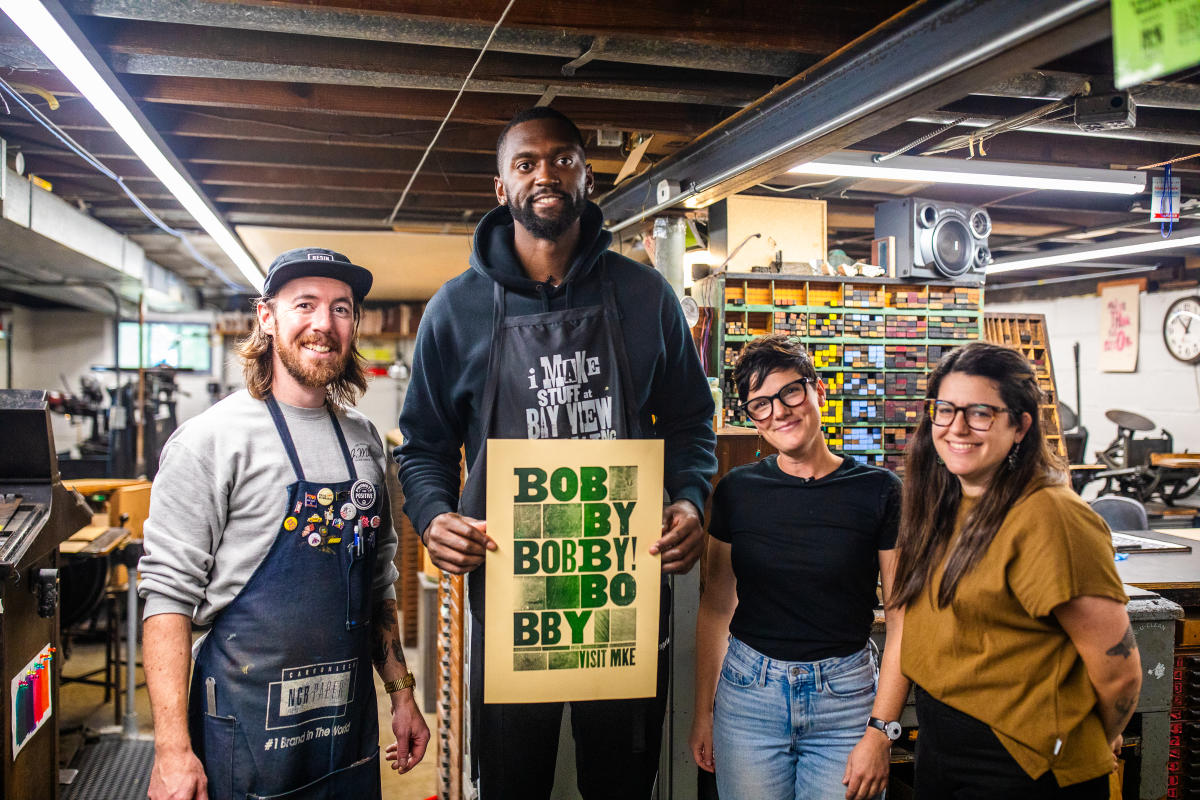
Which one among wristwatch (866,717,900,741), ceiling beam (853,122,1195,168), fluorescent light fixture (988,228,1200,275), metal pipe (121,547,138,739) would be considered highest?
ceiling beam (853,122,1195,168)

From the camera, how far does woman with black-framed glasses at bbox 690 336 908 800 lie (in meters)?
1.98

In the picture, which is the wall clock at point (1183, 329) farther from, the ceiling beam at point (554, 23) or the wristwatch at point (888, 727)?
the wristwatch at point (888, 727)

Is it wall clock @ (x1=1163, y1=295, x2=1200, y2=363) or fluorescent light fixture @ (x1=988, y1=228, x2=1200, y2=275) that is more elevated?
fluorescent light fixture @ (x1=988, y1=228, x2=1200, y2=275)

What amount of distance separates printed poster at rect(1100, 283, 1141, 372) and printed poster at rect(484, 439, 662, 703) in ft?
37.2

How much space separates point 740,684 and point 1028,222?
7.26 m

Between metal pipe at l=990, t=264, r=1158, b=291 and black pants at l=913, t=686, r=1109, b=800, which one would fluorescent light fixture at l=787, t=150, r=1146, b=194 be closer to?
black pants at l=913, t=686, r=1109, b=800

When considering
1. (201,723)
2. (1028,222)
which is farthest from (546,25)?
(1028,222)

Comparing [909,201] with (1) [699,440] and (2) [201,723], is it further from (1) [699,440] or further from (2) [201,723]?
(2) [201,723]

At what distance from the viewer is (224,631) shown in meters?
1.75

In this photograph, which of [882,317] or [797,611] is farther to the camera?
[882,317]

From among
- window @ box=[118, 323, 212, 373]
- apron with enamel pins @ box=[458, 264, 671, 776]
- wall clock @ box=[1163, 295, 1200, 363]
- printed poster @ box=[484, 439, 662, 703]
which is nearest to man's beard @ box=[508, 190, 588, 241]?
apron with enamel pins @ box=[458, 264, 671, 776]

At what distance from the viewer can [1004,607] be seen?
1713 mm

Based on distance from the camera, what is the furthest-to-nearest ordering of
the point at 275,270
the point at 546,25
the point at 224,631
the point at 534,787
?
1. the point at 546,25
2. the point at 275,270
3. the point at 224,631
4. the point at 534,787

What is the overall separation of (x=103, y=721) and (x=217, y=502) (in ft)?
15.0
